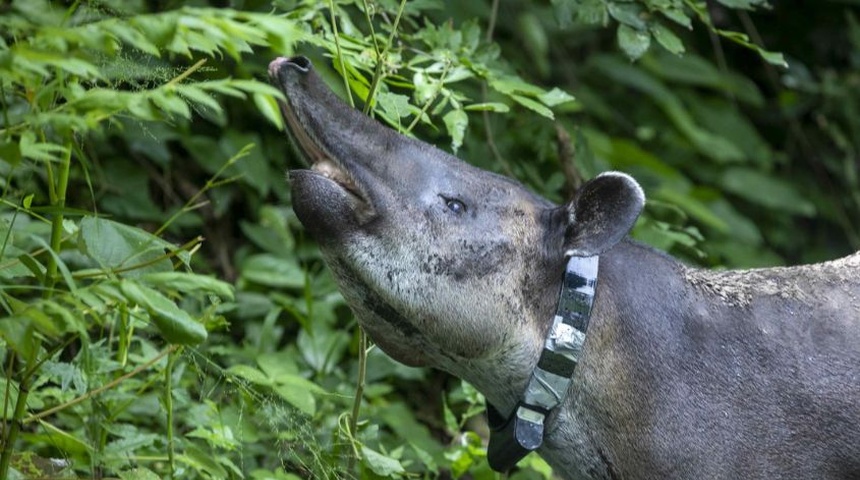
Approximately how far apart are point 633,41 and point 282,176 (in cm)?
252

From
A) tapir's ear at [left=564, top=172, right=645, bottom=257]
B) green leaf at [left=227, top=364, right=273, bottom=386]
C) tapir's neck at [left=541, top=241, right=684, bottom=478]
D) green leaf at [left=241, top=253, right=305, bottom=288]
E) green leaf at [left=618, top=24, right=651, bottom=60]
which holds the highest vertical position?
tapir's ear at [left=564, top=172, right=645, bottom=257]

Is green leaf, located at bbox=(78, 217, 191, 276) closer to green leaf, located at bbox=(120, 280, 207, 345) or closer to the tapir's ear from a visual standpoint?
green leaf, located at bbox=(120, 280, 207, 345)

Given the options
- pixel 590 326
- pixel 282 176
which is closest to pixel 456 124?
pixel 590 326

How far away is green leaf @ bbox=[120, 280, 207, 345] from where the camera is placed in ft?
9.70

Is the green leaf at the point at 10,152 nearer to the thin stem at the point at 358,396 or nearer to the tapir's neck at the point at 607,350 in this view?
the thin stem at the point at 358,396

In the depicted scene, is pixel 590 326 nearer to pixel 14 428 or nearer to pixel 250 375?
pixel 250 375

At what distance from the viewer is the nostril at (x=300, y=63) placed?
11.8 feet

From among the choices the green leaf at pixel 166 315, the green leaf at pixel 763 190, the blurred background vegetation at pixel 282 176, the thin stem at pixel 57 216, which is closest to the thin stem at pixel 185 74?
the blurred background vegetation at pixel 282 176

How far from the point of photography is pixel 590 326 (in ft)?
12.9

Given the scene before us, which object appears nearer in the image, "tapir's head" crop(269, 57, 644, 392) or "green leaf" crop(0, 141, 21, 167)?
"green leaf" crop(0, 141, 21, 167)

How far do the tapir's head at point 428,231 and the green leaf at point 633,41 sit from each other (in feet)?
3.90

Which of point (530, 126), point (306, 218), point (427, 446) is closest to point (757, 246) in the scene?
point (530, 126)

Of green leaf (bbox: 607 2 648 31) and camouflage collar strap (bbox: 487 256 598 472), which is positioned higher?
green leaf (bbox: 607 2 648 31)

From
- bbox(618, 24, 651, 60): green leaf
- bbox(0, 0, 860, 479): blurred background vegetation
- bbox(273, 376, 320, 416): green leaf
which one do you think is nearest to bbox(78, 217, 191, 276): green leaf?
bbox(0, 0, 860, 479): blurred background vegetation
